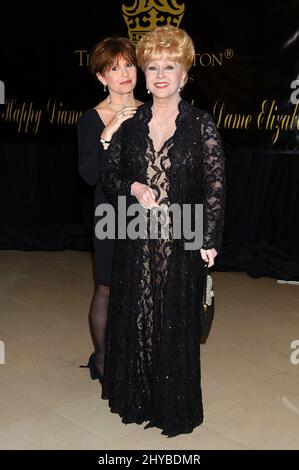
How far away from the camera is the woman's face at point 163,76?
278 cm

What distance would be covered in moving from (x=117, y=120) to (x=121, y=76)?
0.85ft

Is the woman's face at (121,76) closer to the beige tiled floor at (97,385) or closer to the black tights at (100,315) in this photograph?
the black tights at (100,315)

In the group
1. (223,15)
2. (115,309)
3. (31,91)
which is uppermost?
(223,15)

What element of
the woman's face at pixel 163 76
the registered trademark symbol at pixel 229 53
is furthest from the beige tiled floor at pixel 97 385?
the registered trademark symbol at pixel 229 53

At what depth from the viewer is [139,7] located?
19.7 ft

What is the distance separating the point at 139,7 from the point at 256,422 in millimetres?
4074

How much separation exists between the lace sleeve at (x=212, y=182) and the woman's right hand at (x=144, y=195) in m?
0.22

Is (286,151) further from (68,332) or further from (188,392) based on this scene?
(188,392)

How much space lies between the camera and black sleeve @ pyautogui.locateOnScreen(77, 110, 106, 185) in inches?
125

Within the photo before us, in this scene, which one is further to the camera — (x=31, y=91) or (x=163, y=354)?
(x=31, y=91)

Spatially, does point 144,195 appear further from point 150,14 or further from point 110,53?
point 150,14

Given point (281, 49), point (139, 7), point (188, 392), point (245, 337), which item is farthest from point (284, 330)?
point (139, 7)

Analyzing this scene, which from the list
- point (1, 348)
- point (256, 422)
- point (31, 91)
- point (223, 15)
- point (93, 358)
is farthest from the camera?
point (31, 91)

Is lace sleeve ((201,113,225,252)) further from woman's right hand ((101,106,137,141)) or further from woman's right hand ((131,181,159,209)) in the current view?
woman's right hand ((101,106,137,141))
